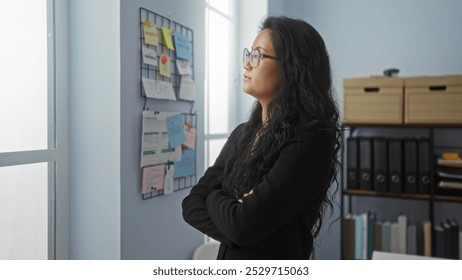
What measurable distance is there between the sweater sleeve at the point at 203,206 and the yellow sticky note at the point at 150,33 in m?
0.49

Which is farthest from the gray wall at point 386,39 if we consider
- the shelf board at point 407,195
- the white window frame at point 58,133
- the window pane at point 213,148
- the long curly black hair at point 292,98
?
the long curly black hair at point 292,98

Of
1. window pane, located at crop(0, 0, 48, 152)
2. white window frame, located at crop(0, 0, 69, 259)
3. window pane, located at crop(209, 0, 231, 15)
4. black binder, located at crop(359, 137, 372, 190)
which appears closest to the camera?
window pane, located at crop(0, 0, 48, 152)

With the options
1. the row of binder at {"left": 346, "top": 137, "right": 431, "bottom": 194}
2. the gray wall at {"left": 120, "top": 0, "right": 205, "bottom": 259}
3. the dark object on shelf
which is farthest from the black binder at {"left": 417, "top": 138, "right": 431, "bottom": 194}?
the gray wall at {"left": 120, "top": 0, "right": 205, "bottom": 259}

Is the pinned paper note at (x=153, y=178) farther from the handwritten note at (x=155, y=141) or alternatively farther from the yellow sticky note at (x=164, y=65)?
the yellow sticky note at (x=164, y=65)

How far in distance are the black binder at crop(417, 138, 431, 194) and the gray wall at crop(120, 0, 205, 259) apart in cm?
114

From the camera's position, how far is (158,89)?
1.26m

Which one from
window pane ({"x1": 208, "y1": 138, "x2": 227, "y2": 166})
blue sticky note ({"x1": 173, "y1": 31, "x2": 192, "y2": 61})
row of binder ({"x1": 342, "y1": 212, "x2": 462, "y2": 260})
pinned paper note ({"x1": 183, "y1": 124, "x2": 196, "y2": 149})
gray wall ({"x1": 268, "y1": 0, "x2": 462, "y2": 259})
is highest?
A: gray wall ({"x1": 268, "y1": 0, "x2": 462, "y2": 259})

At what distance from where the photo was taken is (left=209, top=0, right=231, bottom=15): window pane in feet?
6.16

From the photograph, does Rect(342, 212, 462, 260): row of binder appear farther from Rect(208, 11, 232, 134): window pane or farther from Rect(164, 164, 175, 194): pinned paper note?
Rect(164, 164, 175, 194): pinned paper note

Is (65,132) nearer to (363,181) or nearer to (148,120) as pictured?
(148,120)

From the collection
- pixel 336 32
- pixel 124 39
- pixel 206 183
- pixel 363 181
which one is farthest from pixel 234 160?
pixel 336 32
